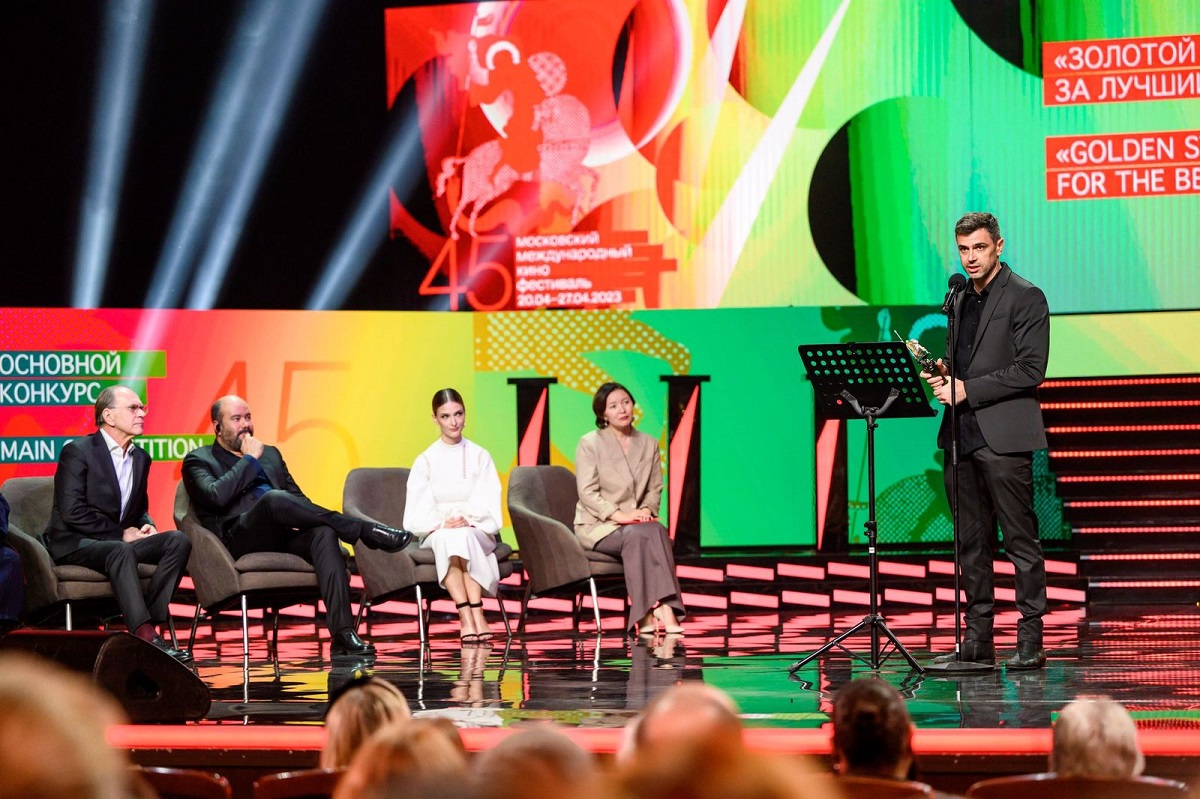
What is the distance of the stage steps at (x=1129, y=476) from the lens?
8.16m

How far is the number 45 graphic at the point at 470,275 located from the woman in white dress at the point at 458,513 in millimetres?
2127

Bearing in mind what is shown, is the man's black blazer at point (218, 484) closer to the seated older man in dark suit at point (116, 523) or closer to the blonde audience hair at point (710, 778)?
the seated older man in dark suit at point (116, 523)

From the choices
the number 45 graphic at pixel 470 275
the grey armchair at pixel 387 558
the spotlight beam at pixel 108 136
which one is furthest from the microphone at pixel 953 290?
the spotlight beam at pixel 108 136

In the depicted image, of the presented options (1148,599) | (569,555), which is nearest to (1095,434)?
(1148,599)

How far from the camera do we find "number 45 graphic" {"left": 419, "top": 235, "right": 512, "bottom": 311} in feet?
29.7

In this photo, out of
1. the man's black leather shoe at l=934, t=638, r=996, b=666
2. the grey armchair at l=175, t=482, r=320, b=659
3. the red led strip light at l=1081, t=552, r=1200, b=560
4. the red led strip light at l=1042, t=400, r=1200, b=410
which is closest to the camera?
the man's black leather shoe at l=934, t=638, r=996, b=666

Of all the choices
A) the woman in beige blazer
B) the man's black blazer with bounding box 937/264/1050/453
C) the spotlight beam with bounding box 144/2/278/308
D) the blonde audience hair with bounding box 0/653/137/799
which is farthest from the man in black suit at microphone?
the spotlight beam with bounding box 144/2/278/308

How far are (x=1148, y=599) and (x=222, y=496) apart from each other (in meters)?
4.94

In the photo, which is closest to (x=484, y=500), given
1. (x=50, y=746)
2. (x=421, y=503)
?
(x=421, y=503)

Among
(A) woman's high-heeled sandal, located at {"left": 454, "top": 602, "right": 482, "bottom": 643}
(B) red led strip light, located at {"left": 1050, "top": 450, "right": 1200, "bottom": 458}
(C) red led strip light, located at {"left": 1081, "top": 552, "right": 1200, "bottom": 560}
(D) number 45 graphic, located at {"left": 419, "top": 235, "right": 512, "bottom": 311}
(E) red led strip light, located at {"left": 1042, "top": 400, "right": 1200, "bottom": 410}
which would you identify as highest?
(D) number 45 graphic, located at {"left": 419, "top": 235, "right": 512, "bottom": 311}

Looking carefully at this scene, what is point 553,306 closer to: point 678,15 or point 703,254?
point 703,254

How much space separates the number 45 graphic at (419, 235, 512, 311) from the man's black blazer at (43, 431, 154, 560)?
324 centimetres

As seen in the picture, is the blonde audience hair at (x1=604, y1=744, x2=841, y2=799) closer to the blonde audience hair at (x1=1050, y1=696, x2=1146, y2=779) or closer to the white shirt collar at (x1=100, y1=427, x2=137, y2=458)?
the blonde audience hair at (x1=1050, y1=696, x2=1146, y2=779)

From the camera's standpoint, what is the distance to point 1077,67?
8.64m
